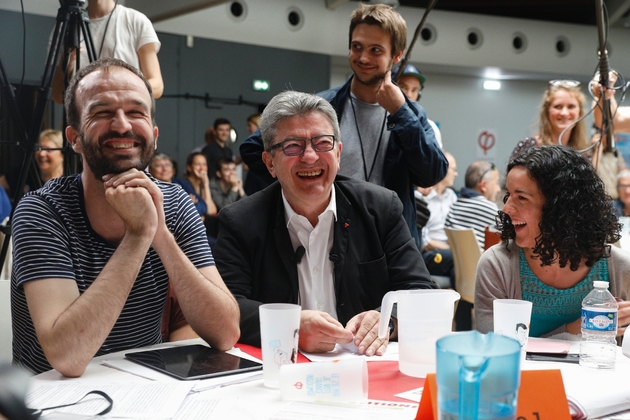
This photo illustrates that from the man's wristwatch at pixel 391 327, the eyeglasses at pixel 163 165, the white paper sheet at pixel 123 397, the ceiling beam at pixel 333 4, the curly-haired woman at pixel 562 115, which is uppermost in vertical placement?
the ceiling beam at pixel 333 4

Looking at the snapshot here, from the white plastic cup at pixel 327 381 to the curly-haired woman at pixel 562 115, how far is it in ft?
9.10

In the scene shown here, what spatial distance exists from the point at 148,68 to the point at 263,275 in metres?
1.76

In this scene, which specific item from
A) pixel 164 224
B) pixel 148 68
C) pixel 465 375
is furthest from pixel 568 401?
pixel 148 68

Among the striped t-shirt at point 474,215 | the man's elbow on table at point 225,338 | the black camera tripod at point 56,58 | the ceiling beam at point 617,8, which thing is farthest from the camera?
the ceiling beam at point 617,8

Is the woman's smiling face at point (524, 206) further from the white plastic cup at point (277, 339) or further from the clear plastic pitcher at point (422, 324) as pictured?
the white plastic cup at point (277, 339)

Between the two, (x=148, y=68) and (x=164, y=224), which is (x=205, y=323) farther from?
(x=148, y=68)

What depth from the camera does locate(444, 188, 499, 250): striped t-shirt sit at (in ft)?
14.8

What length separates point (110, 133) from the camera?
1692mm

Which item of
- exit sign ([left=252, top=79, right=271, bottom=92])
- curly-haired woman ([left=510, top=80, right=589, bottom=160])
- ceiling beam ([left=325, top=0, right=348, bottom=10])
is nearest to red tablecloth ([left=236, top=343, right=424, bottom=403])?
curly-haired woman ([left=510, top=80, right=589, bottom=160])

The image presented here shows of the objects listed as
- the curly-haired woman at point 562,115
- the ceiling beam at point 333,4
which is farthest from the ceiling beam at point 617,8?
the curly-haired woman at point 562,115

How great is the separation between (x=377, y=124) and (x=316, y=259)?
88 centimetres

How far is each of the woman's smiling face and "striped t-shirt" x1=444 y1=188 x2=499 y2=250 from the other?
2.52 metres

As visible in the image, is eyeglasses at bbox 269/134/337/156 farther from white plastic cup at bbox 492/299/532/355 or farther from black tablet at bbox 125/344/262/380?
white plastic cup at bbox 492/299/532/355

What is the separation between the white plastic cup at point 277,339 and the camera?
1.25 m
